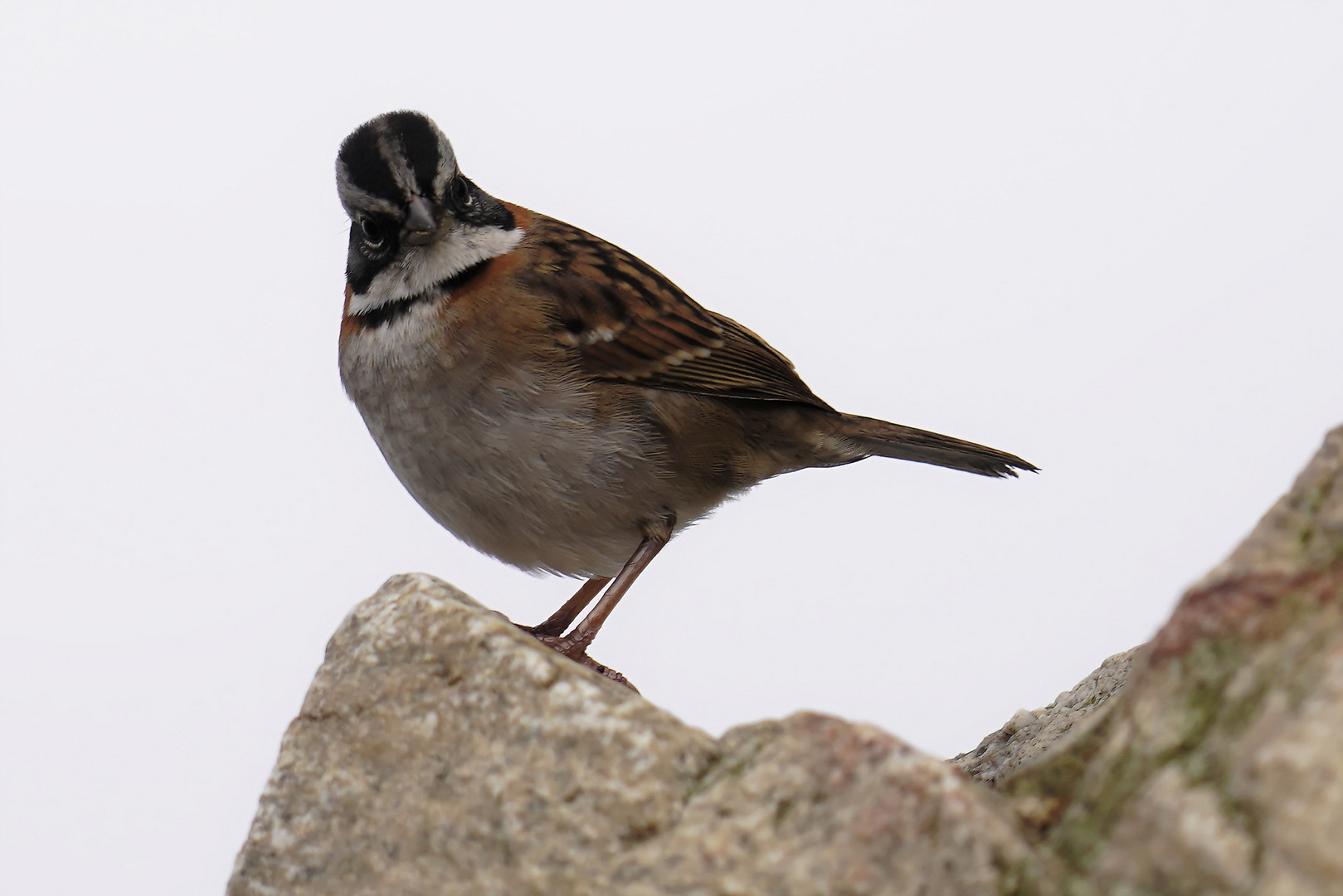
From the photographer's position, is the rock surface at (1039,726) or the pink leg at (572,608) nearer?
the rock surface at (1039,726)

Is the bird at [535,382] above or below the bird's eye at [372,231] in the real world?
below

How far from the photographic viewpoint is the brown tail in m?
5.21

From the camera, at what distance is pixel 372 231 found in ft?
15.0

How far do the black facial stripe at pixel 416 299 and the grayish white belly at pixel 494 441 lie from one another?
30 mm

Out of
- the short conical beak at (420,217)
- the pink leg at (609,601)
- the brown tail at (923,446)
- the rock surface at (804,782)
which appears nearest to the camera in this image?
the rock surface at (804,782)

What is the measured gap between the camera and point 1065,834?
7.93 feet

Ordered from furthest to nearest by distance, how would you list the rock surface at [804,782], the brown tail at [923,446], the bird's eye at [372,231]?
the brown tail at [923,446] → the bird's eye at [372,231] → the rock surface at [804,782]

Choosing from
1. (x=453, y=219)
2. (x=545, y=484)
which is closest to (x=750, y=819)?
(x=545, y=484)

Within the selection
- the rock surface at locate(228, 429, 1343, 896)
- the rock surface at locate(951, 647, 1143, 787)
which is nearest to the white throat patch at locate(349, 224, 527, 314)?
the rock surface at locate(228, 429, 1343, 896)

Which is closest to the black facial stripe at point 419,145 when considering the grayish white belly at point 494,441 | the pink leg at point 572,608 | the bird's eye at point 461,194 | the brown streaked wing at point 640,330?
the bird's eye at point 461,194

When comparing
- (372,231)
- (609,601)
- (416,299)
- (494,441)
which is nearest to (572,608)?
(609,601)

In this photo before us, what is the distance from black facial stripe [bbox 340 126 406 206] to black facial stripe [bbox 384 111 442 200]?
0.24 feet

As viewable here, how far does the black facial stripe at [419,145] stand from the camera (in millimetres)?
4352

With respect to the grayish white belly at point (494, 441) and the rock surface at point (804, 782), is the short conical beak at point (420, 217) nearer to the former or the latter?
the grayish white belly at point (494, 441)
